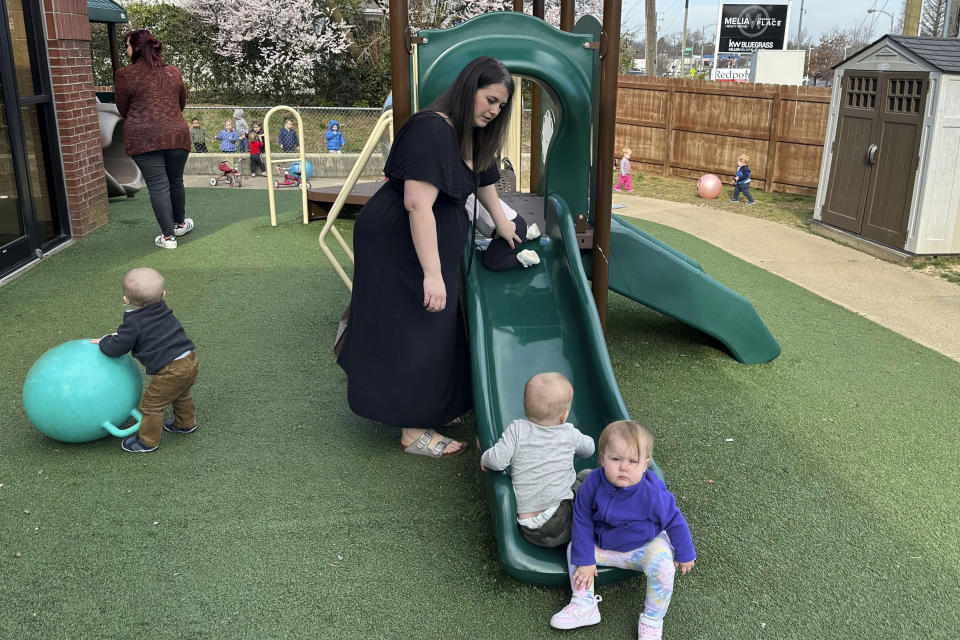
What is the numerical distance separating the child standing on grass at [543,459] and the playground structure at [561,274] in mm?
81

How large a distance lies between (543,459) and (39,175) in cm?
663

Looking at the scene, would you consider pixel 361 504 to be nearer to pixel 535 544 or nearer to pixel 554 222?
pixel 535 544

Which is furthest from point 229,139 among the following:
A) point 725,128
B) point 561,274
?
point 561,274

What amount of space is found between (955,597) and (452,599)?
5.94ft

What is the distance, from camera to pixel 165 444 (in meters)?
4.07

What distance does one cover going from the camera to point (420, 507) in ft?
11.7

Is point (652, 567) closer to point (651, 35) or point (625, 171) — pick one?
point (625, 171)

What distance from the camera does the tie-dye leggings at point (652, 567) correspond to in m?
2.76

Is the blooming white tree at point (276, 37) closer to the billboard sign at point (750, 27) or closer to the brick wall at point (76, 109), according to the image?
the brick wall at point (76, 109)

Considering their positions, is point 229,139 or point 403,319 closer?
point 403,319

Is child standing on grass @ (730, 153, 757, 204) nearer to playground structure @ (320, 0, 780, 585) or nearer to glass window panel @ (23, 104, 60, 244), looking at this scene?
playground structure @ (320, 0, 780, 585)

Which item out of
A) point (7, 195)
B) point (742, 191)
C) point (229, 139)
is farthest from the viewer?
point (229, 139)

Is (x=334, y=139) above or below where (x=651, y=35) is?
below

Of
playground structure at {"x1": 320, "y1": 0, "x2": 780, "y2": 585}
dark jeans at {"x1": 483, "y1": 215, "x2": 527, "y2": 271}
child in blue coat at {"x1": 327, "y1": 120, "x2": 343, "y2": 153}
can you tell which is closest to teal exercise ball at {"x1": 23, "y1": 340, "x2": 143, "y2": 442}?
playground structure at {"x1": 320, "y1": 0, "x2": 780, "y2": 585}
